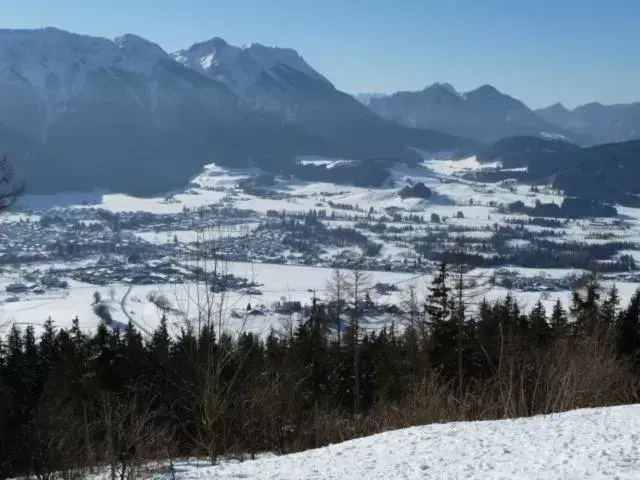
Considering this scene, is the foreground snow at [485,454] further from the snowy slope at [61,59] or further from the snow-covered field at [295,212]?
the snowy slope at [61,59]

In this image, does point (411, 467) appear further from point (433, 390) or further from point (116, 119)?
point (116, 119)

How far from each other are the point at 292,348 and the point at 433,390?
8613 mm

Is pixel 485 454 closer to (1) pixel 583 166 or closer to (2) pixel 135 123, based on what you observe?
(1) pixel 583 166

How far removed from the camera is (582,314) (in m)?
13.7

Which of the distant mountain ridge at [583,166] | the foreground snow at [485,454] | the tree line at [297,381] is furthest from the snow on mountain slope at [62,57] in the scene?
the foreground snow at [485,454]

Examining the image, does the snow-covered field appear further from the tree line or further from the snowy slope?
the snowy slope

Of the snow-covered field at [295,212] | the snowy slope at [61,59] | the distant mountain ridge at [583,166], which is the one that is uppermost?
the snowy slope at [61,59]

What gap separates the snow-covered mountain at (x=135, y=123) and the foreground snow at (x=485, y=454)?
107m

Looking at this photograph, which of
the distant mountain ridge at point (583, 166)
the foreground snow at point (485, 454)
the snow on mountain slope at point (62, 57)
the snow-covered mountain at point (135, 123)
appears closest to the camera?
the foreground snow at point (485, 454)

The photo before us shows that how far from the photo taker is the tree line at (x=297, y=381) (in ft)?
17.9

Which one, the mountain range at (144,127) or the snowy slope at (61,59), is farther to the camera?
the snowy slope at (61,59)

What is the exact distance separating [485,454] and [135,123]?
15176cm

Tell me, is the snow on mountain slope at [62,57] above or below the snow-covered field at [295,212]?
above

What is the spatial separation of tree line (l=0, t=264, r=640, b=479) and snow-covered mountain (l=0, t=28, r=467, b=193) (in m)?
97.6
